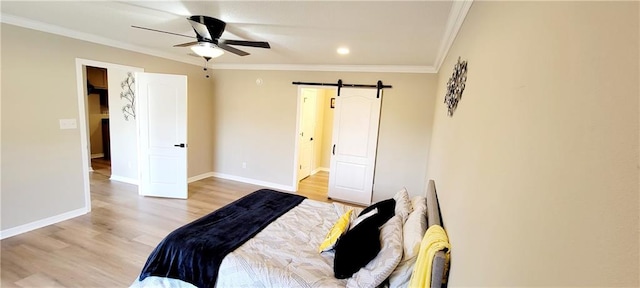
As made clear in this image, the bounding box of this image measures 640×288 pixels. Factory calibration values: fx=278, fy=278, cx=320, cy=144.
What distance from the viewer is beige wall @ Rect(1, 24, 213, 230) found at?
2885 millimetres

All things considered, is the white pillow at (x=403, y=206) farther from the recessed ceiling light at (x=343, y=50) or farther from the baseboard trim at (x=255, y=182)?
the baseboard trim at (x=255, y=182)

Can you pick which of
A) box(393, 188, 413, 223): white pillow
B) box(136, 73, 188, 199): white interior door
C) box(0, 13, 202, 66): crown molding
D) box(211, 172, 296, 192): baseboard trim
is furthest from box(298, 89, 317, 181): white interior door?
box(393, 188, 413, 223): white pillow

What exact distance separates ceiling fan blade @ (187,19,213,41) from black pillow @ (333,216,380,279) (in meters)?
2.15

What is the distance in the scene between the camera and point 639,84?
0.38 meters

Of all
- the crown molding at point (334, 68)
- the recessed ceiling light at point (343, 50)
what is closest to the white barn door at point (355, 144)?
the crown molding at point (334, 68)

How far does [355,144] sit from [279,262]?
3044 millimetres

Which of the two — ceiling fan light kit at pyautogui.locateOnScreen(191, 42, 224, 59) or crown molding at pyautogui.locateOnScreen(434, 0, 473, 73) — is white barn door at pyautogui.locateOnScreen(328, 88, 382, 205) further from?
ceiling fan light kit at pyautogui.locateOnScreen(191, 42, 224, 59)

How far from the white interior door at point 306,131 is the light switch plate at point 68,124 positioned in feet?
10.4

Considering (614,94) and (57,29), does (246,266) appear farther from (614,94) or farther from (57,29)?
(57,29)

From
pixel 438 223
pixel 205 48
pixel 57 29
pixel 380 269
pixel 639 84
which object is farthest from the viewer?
pixel 57 29

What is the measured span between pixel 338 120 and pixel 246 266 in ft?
10.6

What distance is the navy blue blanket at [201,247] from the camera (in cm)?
194

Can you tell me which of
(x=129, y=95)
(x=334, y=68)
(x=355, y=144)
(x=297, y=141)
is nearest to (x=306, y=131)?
(x=297, y=141)

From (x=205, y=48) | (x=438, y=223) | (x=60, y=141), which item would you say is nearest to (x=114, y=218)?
(x=60, y=141)
